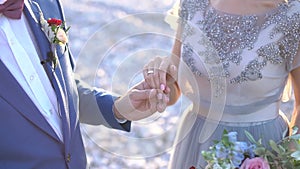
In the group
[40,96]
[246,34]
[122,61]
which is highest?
[246,34]

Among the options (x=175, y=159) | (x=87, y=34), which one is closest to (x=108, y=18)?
(x=87, y=34)

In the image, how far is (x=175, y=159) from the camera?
214 centimetres

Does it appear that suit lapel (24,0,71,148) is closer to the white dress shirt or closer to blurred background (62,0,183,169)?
the white dress shirt

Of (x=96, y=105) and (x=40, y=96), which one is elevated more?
(x=40, y=96)

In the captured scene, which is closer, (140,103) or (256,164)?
(256,164)

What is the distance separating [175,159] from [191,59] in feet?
1.26

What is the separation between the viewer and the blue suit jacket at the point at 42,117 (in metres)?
1.59

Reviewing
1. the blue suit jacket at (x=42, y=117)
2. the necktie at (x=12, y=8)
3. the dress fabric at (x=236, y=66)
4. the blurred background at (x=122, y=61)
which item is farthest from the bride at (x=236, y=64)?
the necktie at (x=12, y=8)

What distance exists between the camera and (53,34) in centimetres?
171

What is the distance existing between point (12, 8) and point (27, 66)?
154mm

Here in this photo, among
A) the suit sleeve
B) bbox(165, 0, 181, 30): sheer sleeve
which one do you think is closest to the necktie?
the suit sleeve

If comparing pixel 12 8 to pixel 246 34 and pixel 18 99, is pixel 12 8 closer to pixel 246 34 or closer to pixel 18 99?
pixel 18 99

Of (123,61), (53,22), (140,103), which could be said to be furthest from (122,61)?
(53,22)

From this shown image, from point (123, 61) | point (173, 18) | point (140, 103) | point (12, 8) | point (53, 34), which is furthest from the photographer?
point (123, 61)
